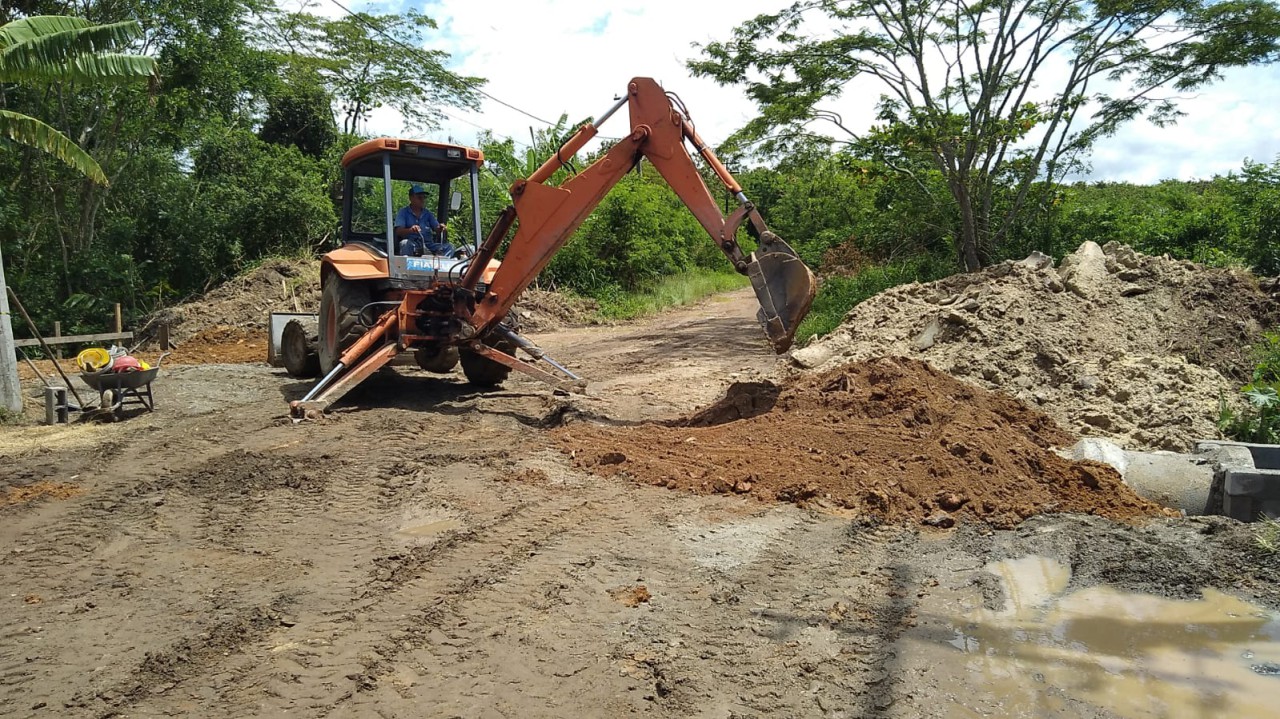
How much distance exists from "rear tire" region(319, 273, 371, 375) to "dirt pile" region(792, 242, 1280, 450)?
15.6 feet

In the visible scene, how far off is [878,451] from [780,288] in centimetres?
155

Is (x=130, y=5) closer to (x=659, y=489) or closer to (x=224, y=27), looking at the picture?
(x=224, y=27)

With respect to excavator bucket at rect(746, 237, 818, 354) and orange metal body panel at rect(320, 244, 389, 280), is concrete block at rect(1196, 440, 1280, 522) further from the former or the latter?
orange metal body panel at rect(320, 244, 389, 280)

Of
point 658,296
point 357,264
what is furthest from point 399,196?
point 658,296

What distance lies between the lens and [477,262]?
28.1 feet

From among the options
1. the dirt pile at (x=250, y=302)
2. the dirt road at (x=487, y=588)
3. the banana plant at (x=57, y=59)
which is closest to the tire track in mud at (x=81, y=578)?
the dirt road at (x=487, y=588)

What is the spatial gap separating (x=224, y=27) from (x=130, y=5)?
6.33ft

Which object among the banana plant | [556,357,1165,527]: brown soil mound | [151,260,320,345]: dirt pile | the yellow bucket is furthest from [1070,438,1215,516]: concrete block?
[151,260,320,345]: dirt pile

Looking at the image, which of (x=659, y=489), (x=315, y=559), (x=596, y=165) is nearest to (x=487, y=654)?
(x=315, y=559)

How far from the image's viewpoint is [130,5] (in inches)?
700

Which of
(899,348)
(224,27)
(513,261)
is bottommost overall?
(899,348)

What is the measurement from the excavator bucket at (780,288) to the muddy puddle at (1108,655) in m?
2.91

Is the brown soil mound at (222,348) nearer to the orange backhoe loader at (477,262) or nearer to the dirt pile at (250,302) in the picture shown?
the dirt pile at (250,302)

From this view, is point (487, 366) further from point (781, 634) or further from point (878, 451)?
point (781, 634)
